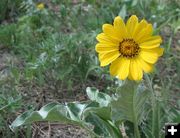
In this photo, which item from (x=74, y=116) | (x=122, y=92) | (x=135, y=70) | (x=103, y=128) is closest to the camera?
(x=135, y=70)

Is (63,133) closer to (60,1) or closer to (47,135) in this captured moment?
(47,135)

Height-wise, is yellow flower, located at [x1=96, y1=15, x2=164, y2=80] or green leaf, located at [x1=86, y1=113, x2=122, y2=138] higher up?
yellow flower, located at [x1=96, y1=15, x2=164, y2=80]

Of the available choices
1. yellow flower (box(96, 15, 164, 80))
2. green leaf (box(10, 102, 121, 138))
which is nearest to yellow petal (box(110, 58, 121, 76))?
yellow flower (box(96, 15, 164, 80))

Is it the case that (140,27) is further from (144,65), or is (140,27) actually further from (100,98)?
(100,98)

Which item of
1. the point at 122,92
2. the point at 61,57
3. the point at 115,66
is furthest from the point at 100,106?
the point at 61,57

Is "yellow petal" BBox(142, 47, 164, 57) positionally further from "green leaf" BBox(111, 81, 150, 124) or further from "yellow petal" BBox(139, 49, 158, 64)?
"green leaf" BBox(111, 81, 150, 124)

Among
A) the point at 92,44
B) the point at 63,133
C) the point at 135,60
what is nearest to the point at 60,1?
the point at 92,44
